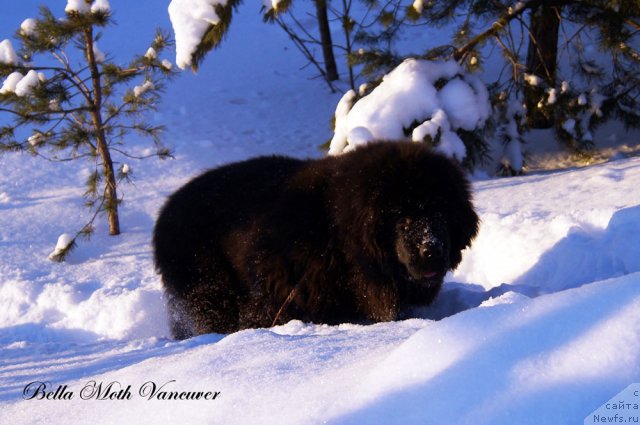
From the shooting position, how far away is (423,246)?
10.4 feet

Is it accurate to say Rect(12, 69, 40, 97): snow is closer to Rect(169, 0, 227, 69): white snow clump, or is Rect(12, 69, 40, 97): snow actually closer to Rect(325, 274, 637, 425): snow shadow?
Rect(169, 0, 227, 69): white snow clump

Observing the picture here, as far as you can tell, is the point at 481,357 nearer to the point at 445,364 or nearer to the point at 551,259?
the point at 445,364

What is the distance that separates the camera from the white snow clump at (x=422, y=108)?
250 inches

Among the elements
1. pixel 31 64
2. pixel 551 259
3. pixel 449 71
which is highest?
pixel 31 64

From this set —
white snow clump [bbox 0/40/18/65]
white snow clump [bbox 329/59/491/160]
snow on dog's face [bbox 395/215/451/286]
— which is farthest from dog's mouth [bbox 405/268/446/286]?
white snow clump [bbox 0/40/18/65]

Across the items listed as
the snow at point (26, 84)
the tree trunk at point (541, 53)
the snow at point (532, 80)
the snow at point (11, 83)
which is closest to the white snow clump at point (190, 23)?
the snow at point (26, 84)

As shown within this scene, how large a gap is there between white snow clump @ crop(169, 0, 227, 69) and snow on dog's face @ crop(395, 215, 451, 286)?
3.65m

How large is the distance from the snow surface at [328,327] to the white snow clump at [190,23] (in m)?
2.03

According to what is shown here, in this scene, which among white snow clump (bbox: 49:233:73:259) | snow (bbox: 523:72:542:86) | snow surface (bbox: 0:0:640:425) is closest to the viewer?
snow surface (bbox: 0:0:640:425)

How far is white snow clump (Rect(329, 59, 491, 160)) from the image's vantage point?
20.9 feet

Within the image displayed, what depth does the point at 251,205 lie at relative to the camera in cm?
382

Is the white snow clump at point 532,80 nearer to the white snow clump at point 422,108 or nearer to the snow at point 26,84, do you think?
the white snow clump at point 422,108

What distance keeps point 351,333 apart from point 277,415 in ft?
3.59

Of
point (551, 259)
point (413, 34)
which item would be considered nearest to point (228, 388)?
point (551, 259)
